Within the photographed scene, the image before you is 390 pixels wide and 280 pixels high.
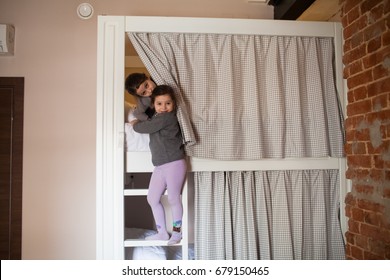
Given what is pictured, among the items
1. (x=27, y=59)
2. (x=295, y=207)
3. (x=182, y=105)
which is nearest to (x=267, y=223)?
(x=295, y=207)

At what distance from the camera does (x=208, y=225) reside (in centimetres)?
186

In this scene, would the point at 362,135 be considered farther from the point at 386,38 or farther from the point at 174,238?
the point at 174,238

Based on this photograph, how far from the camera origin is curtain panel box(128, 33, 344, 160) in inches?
72.4

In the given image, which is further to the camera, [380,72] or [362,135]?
[362,135]

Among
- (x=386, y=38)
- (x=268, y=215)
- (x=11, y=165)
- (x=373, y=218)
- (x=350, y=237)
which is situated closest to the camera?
(x=386, y=38)

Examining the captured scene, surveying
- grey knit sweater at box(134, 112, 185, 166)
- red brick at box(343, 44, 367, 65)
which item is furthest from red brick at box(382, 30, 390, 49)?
grey knit sweater at box(134, 112, 185, 166)

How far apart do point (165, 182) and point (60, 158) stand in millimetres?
1002

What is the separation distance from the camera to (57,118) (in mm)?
2400

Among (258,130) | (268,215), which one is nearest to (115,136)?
(258,130)

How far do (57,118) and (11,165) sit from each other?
1.49ft

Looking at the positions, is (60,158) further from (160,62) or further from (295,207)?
(295,207)

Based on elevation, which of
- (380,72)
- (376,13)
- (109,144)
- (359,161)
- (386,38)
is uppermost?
(376,13)

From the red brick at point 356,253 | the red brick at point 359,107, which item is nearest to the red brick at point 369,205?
the red brick at point 356,253

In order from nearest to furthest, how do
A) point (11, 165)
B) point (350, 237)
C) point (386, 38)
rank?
point (386, 38), point (350, 237), point (11, 165)
